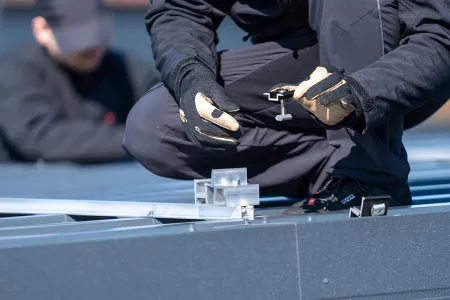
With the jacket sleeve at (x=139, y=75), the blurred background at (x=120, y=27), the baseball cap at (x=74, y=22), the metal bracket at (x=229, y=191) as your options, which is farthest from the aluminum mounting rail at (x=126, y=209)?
the blurred background at (x=120, y=27)

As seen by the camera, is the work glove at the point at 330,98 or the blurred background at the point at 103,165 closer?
the work glove at the point at 330,98

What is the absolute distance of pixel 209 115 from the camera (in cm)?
140

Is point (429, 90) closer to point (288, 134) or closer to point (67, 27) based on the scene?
point (288, 134)

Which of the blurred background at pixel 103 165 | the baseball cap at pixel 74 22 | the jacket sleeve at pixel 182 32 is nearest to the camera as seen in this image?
the jacket sleeve at pixel 182 32

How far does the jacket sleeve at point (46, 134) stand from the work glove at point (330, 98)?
194 centimetres

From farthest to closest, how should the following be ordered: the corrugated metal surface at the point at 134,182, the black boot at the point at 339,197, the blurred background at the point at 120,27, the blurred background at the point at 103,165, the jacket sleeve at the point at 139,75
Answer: the blurred background at the point at 120,27, the jacket sleeve at the point at 139,75, the blurred background at the point at 103,165, the corrugated metal surface at the point at 134,182, the black boot at the point at 339,197

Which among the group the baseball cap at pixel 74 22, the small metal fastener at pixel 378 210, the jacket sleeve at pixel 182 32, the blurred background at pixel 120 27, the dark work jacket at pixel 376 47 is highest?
the blurred background at pixel 120 27

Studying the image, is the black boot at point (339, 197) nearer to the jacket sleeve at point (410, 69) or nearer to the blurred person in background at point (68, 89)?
the jacket sleeve at point (410, 69)

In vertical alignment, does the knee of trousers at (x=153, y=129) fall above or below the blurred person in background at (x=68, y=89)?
below

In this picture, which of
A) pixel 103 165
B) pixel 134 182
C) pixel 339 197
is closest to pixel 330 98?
pixel 339 197

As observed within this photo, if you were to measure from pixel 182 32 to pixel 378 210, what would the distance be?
2.04 feet

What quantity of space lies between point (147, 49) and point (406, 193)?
2546mm

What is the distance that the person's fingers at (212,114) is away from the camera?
4.50ft

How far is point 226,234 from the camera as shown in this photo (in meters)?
1.22
